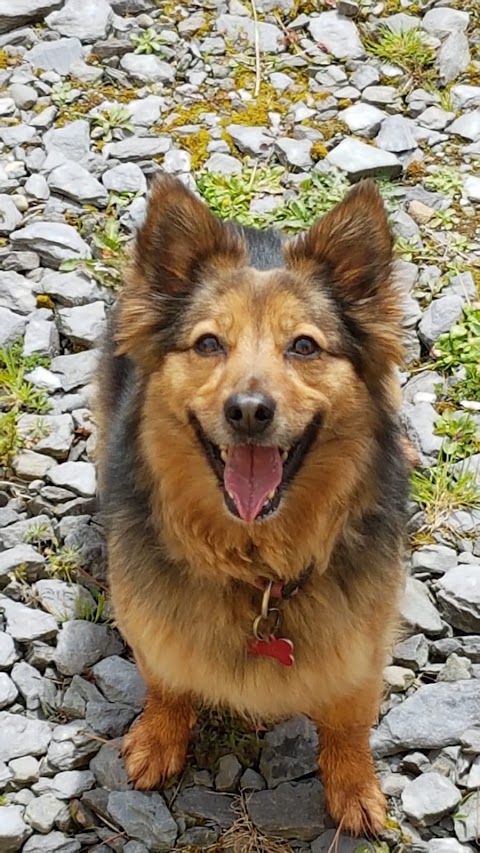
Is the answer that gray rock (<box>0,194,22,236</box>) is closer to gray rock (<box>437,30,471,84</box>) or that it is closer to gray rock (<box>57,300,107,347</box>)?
gray rock (<box>57,300,107,347</box>)

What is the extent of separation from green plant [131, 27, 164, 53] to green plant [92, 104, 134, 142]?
52cm

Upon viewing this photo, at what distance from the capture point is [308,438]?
3.11 meters

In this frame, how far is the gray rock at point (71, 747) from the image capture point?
379cm

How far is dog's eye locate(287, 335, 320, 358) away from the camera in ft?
10.3

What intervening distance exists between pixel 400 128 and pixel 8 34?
2246 mm

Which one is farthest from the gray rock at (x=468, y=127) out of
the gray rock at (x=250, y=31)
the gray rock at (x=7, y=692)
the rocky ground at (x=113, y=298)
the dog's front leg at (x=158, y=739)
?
the gray rock at (x=7, y=692)

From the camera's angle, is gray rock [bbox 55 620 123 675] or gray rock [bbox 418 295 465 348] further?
gray rock [bbox 418 295 465 348]

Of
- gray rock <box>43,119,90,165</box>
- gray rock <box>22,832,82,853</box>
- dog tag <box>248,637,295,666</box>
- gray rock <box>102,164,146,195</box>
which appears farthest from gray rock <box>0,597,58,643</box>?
gray rock <box>43,119,90,165</box>

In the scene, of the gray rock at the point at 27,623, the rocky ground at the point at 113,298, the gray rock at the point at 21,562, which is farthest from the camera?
the gray rock at the point at 21,562

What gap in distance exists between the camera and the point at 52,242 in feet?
17.5

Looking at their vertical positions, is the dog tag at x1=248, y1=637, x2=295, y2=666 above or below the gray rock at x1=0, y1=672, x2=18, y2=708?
above

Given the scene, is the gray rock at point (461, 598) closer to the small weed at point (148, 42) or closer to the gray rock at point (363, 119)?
the gray rock at point (363, 119)

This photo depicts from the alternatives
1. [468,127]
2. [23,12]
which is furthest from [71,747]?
[23,12]

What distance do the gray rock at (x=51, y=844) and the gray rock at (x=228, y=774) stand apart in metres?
0.47
